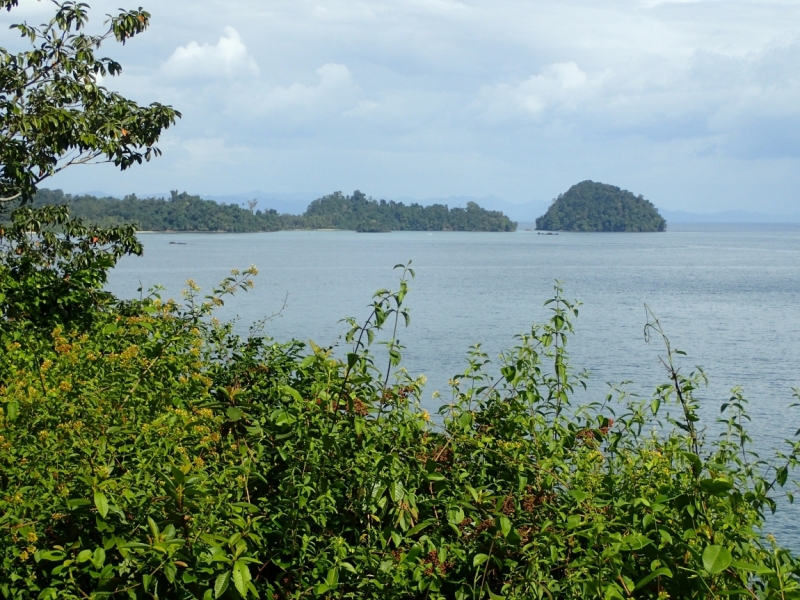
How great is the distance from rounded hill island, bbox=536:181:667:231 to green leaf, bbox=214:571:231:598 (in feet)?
616

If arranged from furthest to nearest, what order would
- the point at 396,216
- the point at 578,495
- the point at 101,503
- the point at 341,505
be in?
the point at 396,216
the point at 341,505
the point at 578,495
the point at 101,503

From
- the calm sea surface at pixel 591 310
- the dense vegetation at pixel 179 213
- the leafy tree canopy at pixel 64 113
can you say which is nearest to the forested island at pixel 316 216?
the dense vegetation at pixel 179 213

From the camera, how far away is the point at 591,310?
36625mm

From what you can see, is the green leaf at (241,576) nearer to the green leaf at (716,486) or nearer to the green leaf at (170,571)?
the green leaf at (170,571)

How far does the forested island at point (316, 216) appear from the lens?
13712 cm

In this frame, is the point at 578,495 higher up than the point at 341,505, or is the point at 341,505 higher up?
the point at 578,495

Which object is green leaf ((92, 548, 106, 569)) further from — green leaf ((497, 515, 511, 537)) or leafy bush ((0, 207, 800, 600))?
green leaf ((497, 515, 511, 537))

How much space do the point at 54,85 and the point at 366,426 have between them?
9.21 metres

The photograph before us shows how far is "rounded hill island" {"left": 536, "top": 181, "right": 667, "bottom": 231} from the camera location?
18500 centimetres

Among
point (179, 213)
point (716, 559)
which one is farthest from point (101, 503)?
point (179, 213)

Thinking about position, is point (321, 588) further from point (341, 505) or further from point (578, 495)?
point (578, 495)

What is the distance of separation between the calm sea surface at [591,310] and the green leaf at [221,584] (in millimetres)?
2502

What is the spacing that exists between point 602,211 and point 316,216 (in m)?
58.5

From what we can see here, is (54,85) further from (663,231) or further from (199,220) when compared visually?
(663,231)
